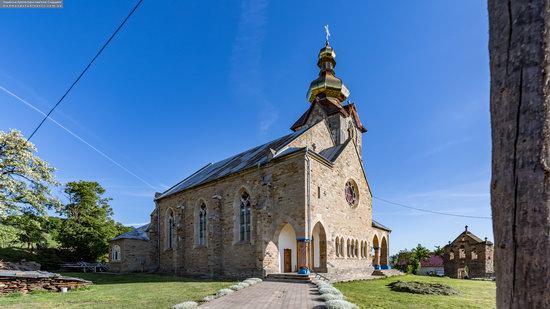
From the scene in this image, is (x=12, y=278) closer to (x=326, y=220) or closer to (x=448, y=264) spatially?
(x=326, y=220)

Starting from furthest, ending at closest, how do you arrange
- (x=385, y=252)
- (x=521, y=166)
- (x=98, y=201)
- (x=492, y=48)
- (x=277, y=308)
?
1. (x=98, y=201)
2. (x=385, y=252)
3. (x=277, y=308)
4. (x=492, y=48)
5. (x=521, y=166)

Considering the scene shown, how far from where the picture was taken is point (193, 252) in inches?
997

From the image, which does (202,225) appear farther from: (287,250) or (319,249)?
(319,249)

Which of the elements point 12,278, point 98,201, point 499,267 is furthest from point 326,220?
point 98,201

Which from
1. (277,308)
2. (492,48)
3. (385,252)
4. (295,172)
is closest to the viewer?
(492,48)

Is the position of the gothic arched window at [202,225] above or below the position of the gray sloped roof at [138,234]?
above

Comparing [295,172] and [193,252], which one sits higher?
[295,172]

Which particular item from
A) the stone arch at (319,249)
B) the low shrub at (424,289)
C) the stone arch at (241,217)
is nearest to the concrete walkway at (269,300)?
the low shrub at (424,289)

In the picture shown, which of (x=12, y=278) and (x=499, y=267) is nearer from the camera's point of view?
(x=499, y=267)

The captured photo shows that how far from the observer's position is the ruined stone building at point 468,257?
108 ft

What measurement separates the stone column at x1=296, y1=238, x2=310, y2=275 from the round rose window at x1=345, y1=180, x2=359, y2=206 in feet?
21.4

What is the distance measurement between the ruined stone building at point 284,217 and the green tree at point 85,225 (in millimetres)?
10375

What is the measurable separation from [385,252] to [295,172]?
16830 millimetres

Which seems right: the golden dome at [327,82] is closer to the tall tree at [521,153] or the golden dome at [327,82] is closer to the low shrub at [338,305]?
the low shrub at [338,305]
